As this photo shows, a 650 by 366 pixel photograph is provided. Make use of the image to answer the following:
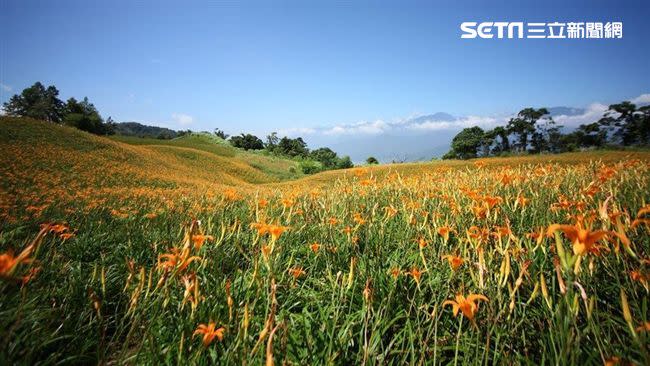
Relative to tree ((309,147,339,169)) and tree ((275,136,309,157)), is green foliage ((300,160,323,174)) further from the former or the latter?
tree ((275,136,309,157))

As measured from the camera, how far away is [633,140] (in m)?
50.3

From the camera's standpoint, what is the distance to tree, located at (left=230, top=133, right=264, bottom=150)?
257 ft

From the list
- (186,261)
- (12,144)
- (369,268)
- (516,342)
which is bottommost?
(516,342)

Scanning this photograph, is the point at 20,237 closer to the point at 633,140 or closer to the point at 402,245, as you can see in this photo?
the point at 402,245

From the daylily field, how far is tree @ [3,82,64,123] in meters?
83.0

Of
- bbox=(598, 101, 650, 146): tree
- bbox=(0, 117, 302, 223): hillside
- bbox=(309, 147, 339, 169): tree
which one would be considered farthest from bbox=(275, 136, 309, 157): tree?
bbox=(598, 101, 650, 146): tree

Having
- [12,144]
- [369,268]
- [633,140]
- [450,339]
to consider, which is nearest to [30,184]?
[12,144]

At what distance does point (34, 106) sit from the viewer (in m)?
66.1

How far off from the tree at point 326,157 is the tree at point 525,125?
35623 mm

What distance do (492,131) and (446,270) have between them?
6671 cm

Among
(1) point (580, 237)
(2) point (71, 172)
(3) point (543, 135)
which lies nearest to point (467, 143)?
(3) point (543, 135)

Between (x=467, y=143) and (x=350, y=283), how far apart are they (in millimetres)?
65139

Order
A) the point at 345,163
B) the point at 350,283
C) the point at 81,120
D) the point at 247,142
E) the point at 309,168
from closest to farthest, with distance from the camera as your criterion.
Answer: the point at 350,283 < the point at 309,168 < the point at 345,163 < the point at 81,120 < the point at 247,142

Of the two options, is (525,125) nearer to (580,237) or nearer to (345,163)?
(345,163)
